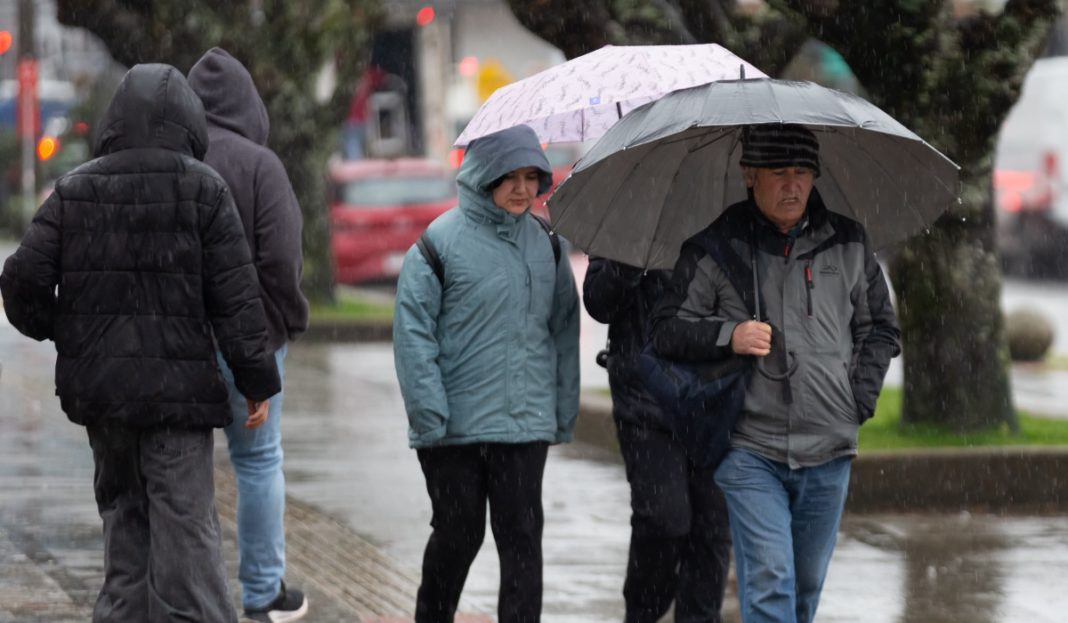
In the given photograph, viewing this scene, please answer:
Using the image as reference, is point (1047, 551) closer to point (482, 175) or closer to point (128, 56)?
point (482, 175)

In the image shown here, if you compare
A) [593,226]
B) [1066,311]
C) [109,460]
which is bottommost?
[1066,311]

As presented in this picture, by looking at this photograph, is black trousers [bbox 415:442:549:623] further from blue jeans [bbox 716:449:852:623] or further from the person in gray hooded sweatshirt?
blue jeans [bbox 716:449:852:623]

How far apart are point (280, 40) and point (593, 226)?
1433cm

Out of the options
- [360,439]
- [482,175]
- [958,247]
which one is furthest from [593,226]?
[360,439]

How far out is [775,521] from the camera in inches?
214

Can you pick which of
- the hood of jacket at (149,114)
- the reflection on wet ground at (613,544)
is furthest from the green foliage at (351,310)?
the hood of jacket at (149,114)

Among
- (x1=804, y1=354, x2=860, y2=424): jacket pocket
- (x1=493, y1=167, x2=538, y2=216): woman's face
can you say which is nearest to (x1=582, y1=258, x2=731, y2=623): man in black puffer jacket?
(x1=493, y1=167, x2=538, y2=216): woman's face

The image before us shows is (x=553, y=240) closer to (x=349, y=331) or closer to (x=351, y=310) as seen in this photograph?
(x=349, y=331)

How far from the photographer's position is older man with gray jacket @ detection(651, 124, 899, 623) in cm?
539

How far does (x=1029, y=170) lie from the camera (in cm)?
2908

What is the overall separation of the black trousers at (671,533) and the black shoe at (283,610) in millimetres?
1186

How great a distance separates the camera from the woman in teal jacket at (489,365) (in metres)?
6.20

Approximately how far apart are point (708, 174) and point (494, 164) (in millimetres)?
662

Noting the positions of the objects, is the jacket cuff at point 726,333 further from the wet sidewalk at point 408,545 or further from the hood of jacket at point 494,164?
the wet sidewalk at point 408,545
